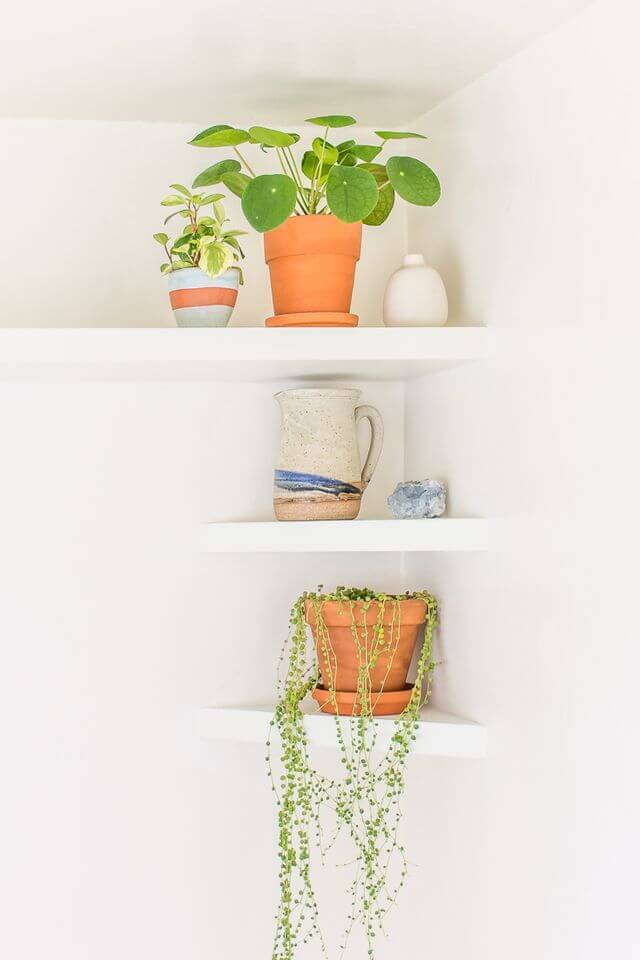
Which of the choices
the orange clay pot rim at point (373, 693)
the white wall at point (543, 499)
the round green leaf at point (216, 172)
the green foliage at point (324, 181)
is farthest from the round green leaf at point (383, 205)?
the orange clay pot rim at point (373, 693)

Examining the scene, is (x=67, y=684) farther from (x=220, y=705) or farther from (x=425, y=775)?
(x=425, y=775)

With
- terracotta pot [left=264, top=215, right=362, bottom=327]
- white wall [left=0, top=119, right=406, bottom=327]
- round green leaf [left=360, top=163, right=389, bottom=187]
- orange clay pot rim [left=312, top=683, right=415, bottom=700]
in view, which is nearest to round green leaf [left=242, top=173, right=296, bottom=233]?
terracotta pot [left=264, top=215, right=362, bottom=327]

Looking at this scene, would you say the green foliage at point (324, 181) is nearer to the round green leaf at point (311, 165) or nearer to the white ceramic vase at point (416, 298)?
the round green leaf at point (311, 165)

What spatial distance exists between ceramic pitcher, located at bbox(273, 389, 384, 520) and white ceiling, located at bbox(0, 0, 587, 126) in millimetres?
453

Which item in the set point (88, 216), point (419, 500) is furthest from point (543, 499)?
point (88, 216)

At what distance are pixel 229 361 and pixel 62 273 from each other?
0.40 m

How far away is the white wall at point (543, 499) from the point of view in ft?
3.95

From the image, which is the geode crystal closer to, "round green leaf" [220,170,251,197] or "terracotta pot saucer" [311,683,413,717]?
"terracotta pot saucer" [311,683,413,717]

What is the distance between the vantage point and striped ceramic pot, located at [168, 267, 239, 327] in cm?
154

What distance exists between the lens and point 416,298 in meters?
1.57

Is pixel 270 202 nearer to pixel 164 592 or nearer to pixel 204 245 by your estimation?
pixel 204 245

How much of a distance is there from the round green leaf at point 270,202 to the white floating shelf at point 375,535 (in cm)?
42

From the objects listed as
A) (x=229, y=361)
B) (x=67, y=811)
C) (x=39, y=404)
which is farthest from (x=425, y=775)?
(x=39, y=404)

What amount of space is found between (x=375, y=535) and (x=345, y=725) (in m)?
0.30
